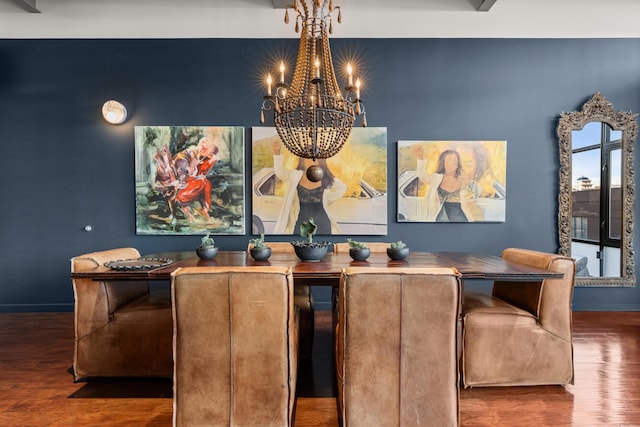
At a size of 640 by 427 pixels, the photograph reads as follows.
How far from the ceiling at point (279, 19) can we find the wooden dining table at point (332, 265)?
2612 mm

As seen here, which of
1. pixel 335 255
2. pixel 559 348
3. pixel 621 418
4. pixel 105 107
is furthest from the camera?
pixel 105 107

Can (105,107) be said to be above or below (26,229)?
above

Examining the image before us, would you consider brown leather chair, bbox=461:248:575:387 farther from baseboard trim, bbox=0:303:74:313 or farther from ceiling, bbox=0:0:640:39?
baseboard trim, bbox=0:303:74:313

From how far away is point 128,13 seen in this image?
3.84 metres

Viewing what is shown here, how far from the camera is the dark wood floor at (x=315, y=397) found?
189 centimetres

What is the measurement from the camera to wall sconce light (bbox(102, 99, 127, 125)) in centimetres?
376

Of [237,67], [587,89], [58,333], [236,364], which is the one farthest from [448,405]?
[587,89]

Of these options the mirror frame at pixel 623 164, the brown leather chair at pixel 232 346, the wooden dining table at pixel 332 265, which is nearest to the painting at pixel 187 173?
the wooden dining table at pixel 332 265

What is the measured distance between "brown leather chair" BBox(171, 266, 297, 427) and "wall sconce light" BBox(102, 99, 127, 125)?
298 cm

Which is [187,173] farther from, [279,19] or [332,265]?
[332,265]

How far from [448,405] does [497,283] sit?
59.6 inches

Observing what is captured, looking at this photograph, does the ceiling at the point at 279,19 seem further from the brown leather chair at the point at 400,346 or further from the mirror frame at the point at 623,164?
the brown leather chair at the point at 400,346

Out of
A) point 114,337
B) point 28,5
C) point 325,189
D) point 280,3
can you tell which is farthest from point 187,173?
point 28,5

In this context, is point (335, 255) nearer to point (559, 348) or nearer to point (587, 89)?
point (559, 348)
